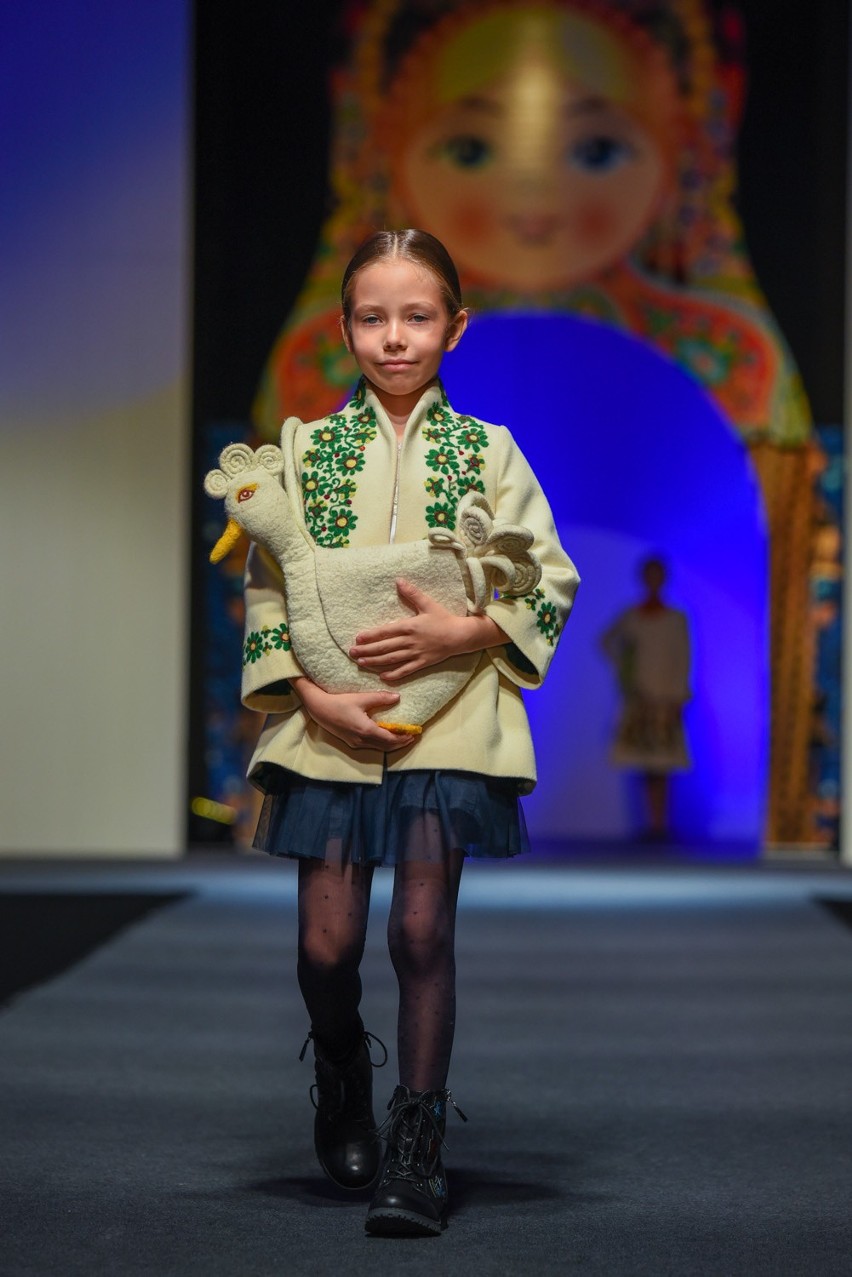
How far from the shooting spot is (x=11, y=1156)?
278 cm

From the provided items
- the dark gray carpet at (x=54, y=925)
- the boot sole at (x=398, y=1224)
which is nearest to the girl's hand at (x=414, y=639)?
the boot sole at (x=398, y=1224)

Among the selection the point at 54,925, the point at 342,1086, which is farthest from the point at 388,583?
the point at 54,925

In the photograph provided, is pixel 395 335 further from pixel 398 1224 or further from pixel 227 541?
pixel 398 1224

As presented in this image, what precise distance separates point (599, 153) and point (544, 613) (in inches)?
274

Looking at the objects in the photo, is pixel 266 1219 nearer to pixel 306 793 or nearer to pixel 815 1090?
pixel 306 793

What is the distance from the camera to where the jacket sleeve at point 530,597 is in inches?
97.4

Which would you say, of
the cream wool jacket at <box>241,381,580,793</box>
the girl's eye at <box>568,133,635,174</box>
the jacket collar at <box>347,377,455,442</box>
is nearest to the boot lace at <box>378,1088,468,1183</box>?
the cream wool jacket at <box>241,381,580,793</box>

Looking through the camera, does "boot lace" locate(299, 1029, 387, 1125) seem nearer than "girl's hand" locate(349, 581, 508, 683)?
No

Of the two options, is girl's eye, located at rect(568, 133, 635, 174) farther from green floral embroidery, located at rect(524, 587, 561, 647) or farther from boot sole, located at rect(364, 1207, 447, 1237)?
boot sole, located at rect(364, 1207, 447, 1237)

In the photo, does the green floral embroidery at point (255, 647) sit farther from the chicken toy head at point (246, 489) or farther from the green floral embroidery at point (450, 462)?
the green floral embroidery at point (450, 462)

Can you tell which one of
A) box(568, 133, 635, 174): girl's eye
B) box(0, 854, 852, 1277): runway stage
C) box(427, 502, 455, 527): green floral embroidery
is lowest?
box(0, 854, 852, 1277): runway stage

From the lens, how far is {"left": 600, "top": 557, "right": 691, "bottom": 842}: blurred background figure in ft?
30.6

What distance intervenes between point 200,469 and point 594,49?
8.78 ft

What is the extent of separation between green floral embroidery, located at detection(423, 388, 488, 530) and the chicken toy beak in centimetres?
25
